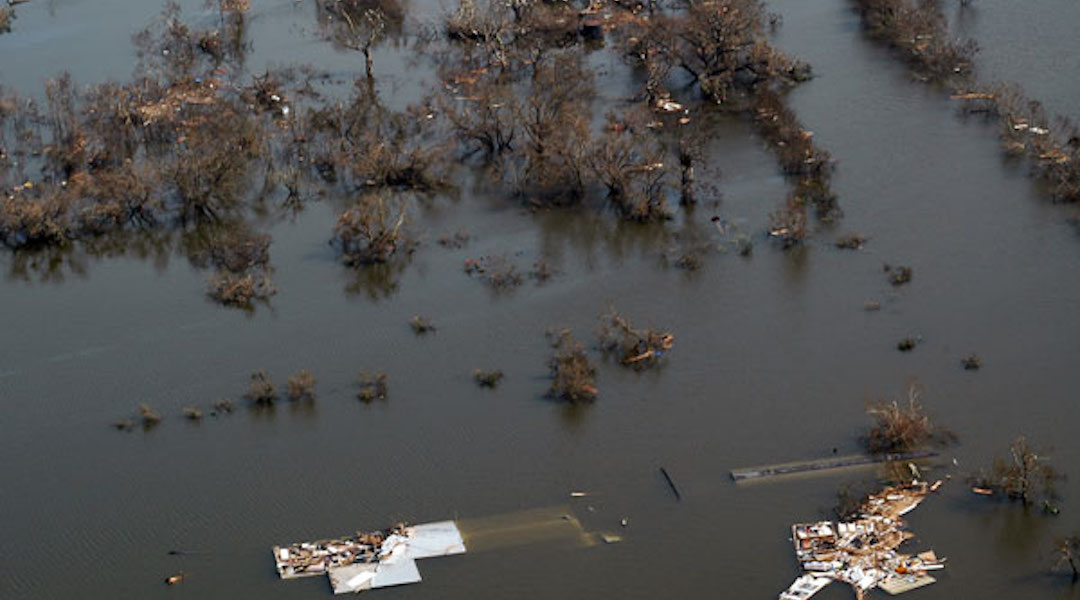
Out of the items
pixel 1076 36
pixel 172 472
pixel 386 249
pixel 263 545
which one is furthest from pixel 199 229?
pixel 1076 36

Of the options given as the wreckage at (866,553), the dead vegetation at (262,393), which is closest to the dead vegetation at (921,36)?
the wreckage at (866,553)

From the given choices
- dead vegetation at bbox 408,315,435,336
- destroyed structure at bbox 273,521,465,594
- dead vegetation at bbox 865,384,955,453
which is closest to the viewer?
destroyed structure at bbox 273,521,465,594

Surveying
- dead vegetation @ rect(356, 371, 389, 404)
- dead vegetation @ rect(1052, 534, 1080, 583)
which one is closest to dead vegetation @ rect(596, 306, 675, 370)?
dead vegetation @ rect(356, 371, 389, 404)

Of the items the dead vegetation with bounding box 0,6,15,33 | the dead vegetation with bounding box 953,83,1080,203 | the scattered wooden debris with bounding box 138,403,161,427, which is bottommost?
the scattered wooden debris with bounding box 138,403,161,427

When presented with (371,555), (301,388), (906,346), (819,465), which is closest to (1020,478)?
(819,465)

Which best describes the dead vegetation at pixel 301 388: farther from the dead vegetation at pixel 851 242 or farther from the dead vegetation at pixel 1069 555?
the dead vegetation at pixel 1069 555

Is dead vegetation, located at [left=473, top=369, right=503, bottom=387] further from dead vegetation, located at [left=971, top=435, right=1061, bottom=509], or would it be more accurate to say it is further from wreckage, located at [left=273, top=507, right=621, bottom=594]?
dead vegetation, located at [left=971, top=435, right=1061, bottom=509]

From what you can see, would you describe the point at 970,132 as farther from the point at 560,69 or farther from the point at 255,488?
the point at 255,488
